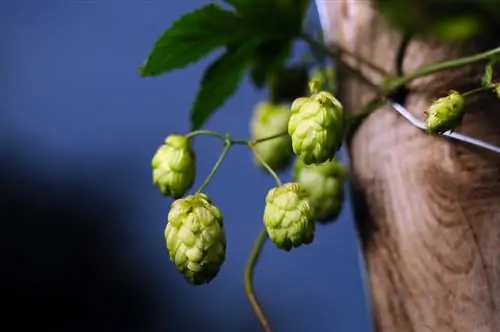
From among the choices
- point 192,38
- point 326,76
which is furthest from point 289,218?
point 326,76

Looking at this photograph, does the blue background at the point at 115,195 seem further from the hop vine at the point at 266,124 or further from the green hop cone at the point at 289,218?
the green hop cone at the point at 289,218

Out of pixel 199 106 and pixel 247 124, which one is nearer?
pixel 199 106

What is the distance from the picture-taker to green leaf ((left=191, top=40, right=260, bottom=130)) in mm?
654

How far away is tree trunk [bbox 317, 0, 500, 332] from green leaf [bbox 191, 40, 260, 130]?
0.09 metres

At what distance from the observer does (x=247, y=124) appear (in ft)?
4.38

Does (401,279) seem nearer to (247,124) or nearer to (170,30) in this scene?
(170,30)

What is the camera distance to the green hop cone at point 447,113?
0.52 m

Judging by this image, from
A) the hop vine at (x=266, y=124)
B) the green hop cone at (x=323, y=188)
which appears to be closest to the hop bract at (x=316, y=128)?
the hop vine at (x=266, y=124)

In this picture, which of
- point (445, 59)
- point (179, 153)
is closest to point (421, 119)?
point (445, 59)

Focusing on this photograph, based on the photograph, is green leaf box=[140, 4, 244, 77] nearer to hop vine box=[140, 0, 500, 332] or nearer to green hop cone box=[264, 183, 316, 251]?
hop vine box=[140, 0, 500, 332]

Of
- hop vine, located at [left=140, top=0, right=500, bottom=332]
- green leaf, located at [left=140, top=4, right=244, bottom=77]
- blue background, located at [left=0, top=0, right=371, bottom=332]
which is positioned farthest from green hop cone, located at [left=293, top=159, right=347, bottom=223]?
blue background, located at [left=0, top=0, right=371, bottom=332]

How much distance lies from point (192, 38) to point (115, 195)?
0.71 m

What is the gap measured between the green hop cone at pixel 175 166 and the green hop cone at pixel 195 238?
0.04m

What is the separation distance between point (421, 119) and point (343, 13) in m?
0.12
